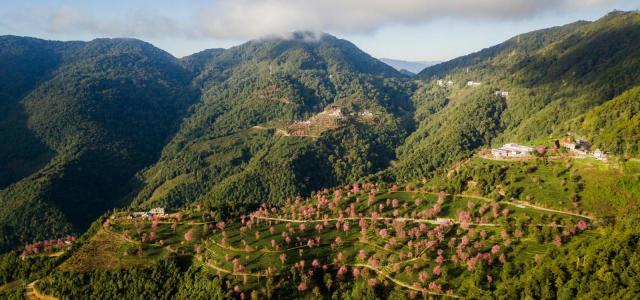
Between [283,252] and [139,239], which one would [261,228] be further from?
[139,239]

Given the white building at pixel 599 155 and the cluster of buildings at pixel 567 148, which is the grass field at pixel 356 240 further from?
the white building at pixel 599 155

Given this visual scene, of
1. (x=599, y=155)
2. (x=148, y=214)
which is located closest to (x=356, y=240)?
(x=599, y=155)

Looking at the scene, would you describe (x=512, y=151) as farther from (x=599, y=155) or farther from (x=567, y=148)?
(x=599, y=155)

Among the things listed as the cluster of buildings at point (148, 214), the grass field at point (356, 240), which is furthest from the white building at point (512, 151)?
the cluster of buildings at point (148, 214)

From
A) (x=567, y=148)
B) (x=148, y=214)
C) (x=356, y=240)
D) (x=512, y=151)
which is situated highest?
(x=567, y=148)

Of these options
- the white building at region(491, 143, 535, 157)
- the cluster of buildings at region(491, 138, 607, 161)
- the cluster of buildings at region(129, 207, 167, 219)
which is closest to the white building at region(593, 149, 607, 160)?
the cluster of buildings at region(491, 138, 607, 161)

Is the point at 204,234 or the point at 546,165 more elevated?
the point at 546,165

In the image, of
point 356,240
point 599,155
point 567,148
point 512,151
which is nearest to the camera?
point 356,240

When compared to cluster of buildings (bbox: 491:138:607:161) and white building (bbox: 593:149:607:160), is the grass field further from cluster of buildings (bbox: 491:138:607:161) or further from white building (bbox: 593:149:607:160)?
white building (bbox: 593:149:607:160)

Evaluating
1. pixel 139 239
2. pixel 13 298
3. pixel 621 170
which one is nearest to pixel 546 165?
pixel 621 170

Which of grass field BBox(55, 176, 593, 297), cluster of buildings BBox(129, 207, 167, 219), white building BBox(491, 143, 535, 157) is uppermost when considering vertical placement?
white building BBox(491, 143, 535, 157)

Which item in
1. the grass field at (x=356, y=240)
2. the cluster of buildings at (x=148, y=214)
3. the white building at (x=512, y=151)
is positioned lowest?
the grass field at (x=356, y=240)
